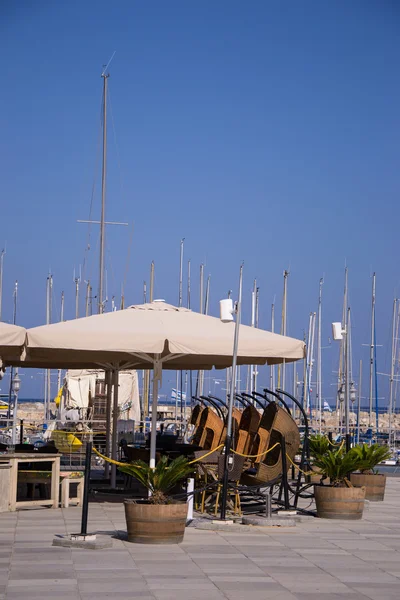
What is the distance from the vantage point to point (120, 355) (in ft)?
44.3

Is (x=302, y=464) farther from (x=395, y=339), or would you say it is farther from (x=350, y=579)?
(x=395, y=339)

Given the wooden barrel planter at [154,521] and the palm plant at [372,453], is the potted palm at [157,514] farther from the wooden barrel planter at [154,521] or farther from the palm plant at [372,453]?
the palm plant at [372,453]

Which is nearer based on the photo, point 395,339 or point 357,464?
point 357,464

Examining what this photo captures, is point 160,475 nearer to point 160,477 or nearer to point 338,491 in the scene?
point 160,477

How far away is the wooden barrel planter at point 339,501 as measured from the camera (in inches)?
470

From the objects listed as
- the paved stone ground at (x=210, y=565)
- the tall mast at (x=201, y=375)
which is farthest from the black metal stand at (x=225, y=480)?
the tall mast at (x=201, y=375)

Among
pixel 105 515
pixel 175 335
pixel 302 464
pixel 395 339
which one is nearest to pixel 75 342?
pixel 175 335

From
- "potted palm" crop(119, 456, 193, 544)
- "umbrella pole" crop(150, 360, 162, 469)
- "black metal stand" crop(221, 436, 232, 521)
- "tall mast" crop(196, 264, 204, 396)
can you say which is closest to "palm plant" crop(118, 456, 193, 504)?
"potted palm" crop(119, 456, 193, 544)

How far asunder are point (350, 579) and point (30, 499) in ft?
23.2

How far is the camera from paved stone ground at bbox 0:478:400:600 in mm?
7230

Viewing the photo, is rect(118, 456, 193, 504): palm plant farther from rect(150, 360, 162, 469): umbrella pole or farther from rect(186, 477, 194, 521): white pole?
rect(150, 360, 162, 469): umbrella pole

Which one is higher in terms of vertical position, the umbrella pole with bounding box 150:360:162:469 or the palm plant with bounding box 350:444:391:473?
the umbrella pole with bounding box 150:360:162:469

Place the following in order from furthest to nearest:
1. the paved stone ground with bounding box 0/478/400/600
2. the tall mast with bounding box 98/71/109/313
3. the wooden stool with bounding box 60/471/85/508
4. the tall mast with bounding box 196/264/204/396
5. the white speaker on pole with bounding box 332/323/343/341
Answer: the tall mast with bounding box 196/264/204/396 → the tall mast with bounding box 98/71/109/313 → the white speaker on pole with bounding box 332/323/343/341 → the wooden stool with bounding box 60/471/85/508 → the paved stone ground with bounding box 0/478/400/600

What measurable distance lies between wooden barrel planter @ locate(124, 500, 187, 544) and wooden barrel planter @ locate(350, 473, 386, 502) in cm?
607
